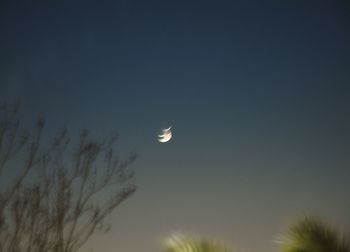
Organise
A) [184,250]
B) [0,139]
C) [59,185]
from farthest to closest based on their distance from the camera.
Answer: [59,185] < [0,139] < [184,250]

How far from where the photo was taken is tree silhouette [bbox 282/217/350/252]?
9.40 feet

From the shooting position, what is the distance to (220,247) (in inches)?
102

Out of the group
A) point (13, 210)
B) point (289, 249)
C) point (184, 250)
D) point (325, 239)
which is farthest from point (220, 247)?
point (13, 210)

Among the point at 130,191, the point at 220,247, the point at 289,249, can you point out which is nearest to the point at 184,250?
the point at 220,247

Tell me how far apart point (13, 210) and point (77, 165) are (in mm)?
1225

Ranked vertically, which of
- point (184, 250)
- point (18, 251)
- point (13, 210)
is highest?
point (13, 210)

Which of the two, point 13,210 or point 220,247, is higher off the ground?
point 13,210

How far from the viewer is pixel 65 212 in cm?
606

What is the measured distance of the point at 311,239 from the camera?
2896mm

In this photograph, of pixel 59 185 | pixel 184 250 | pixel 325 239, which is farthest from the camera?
pixel 59 185

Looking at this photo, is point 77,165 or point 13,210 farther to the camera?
point 77,165

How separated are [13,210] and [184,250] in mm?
4147

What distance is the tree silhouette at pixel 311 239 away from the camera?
287cm

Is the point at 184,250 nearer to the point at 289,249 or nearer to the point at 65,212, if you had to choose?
the point at 289,249
